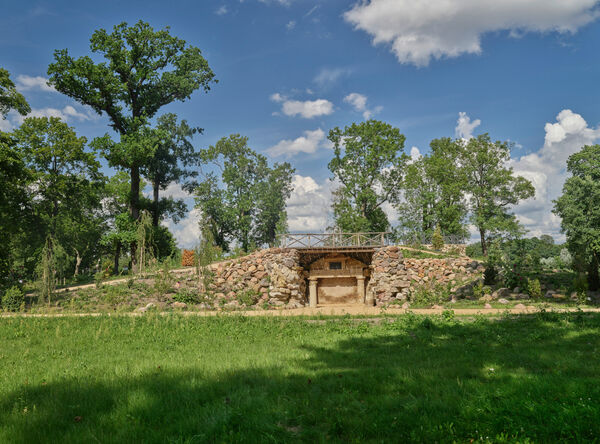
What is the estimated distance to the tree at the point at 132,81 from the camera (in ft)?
88.7

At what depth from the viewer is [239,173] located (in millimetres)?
41344

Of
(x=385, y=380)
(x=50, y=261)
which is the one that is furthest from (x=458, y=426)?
(x=50, y=261)

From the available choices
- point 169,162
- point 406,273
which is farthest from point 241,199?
point 406,273

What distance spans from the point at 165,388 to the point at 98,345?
5078 millimetres

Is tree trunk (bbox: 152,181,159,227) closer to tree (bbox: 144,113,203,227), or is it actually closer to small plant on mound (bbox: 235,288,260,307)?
tree (bbox: 144,113,203,227)

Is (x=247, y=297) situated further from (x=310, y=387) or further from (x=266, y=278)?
(x=310, y=387)

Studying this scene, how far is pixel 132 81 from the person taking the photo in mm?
29422

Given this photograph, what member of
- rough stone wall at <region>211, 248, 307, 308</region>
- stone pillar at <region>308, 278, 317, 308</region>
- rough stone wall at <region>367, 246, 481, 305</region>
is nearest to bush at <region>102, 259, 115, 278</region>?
rough stone wall at <region>211, 248, 307, 308</region>

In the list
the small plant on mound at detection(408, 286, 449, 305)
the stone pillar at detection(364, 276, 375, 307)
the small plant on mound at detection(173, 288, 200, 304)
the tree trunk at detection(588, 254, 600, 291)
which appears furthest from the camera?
the stone pillar at detection(364, 276, 375, 307)

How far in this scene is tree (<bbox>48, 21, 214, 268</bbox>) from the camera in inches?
1065

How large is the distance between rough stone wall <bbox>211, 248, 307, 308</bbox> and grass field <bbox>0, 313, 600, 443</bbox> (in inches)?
478

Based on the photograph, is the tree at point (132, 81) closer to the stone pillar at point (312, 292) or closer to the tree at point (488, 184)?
the stone pillar at point (312, 292)

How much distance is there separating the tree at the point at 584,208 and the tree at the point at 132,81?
26823 millimetres

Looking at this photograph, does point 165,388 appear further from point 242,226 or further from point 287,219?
point 287,219
